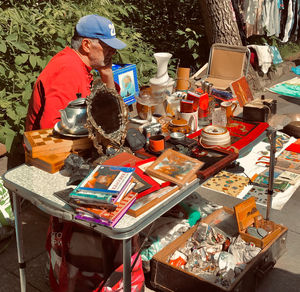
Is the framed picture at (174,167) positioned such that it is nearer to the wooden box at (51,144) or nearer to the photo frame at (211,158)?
the photo frame at (211,158)

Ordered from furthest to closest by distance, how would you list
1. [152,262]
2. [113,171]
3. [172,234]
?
1. [172,234]
2. [152,262]
3. [113,171]

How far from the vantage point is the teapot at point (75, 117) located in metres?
2.62

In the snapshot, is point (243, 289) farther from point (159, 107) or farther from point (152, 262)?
point (159, 107)

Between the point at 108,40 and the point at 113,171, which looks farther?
the point at 108,40

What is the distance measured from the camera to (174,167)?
8.20 ft

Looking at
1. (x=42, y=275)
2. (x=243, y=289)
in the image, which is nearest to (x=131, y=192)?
(x=243, y=289)

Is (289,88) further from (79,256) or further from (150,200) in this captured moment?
(150,200)

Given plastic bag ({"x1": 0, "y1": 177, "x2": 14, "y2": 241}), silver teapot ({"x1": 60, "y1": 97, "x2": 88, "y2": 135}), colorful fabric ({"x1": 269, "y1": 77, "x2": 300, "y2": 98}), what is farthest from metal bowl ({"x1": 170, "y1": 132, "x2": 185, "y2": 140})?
colorful fabric ({"x1": 269, "y1": 77, "x2": 300, "y2": 98})

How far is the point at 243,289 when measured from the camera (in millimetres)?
2811

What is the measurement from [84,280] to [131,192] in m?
0.82

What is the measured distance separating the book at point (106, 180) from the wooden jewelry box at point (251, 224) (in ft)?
3.93

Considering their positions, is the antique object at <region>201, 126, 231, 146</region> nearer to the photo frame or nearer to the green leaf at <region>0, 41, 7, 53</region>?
the photo frame

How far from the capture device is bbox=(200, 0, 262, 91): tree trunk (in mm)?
7570

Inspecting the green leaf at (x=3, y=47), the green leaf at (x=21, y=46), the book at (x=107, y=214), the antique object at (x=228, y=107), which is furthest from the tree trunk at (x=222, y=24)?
the book at (x=107, y=214)
